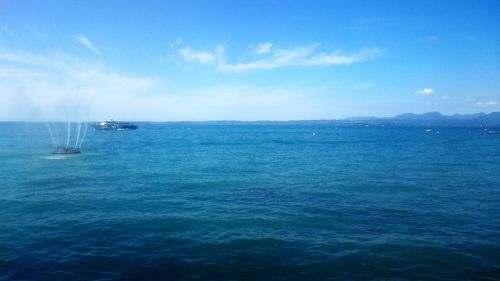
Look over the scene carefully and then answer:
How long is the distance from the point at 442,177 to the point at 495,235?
29.3 m

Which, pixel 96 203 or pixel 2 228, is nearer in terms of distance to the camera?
pixel 2 228

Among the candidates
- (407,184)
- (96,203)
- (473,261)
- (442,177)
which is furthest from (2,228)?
(442,177)

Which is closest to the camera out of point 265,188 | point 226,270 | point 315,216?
point 226,270

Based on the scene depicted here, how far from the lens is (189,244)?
2684 cm

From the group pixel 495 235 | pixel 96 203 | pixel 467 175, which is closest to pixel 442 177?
pixel 467 175

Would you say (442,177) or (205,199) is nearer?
(205,199)

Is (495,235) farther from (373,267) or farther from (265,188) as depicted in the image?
(265,188)

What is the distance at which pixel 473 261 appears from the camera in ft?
79.1

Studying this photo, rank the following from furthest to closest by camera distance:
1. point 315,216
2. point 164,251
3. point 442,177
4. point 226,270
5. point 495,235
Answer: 1. point 442,177
2. point 315,216
3. point 495,235
4. point 164,251
5. point 226,270

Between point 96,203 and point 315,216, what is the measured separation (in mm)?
23829

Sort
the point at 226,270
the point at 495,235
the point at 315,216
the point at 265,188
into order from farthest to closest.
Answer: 1. the point at 265,188
2. the point at 315,216
3. the point at 495,235
4. the point at 226,270

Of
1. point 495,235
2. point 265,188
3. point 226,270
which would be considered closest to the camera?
point 226,270

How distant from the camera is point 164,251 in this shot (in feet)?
83.6

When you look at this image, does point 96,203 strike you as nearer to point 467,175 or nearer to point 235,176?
point 235,176
